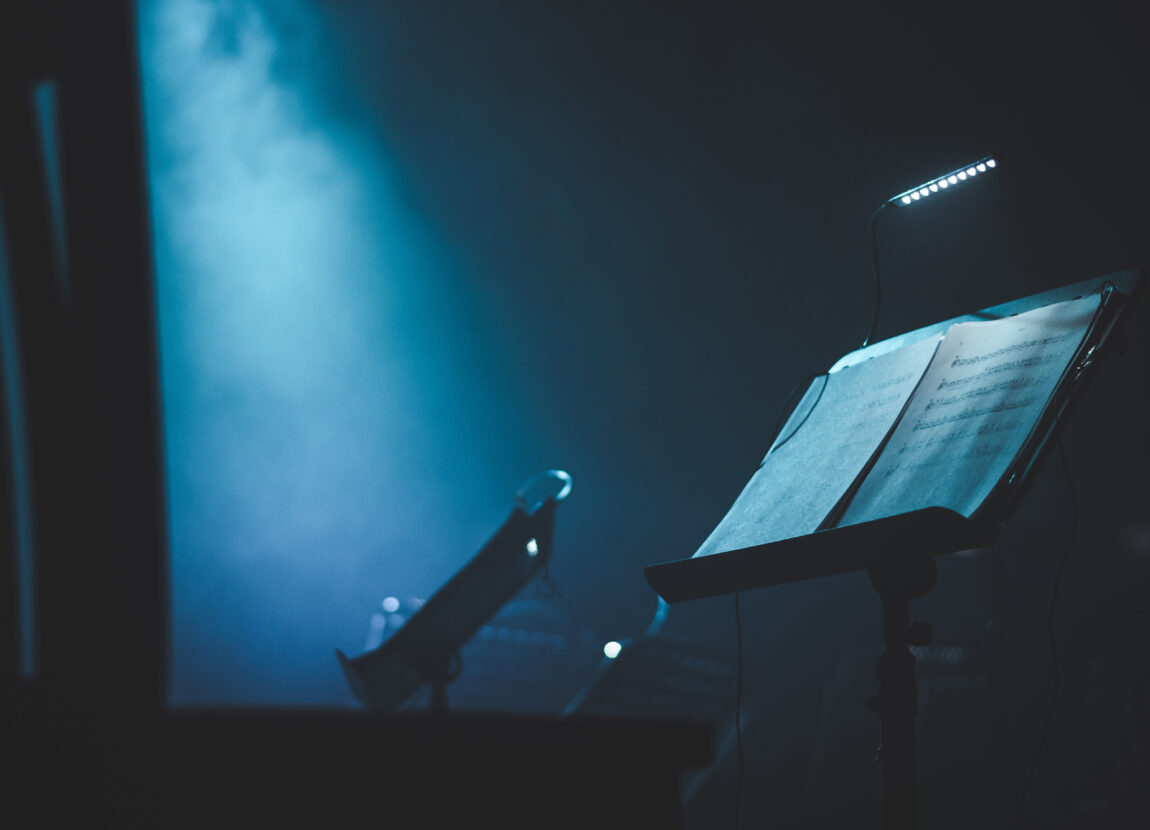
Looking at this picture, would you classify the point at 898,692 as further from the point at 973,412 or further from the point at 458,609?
the point at 458,609

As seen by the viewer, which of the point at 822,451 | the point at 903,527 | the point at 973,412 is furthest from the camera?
the point at 822,451

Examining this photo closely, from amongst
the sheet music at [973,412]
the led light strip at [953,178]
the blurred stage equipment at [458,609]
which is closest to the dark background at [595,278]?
the blurred stage equipment at [458,609]

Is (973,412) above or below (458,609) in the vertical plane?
above

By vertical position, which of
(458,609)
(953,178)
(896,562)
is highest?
(953,178)

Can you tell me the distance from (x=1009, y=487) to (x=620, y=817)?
0.53 meters

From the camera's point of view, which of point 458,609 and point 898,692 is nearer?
point 898,692

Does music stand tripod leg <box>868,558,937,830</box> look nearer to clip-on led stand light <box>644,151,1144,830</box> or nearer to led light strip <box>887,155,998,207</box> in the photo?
clip-on led stand light <box>644,151,1144,830</box>

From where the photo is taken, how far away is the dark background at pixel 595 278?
316cm

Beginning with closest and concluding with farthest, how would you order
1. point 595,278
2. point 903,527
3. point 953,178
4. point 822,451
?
point 903,527, point 822,451, point 953,178, point 595,278

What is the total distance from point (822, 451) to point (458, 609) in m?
0.88

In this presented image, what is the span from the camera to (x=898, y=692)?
3.34ft

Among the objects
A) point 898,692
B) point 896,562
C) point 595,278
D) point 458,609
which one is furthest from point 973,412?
point 595,278

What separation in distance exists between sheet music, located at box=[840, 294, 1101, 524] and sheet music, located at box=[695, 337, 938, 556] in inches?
1.0

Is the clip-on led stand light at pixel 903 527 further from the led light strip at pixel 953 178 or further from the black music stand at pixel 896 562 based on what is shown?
the led light strip at pixel 953 178
